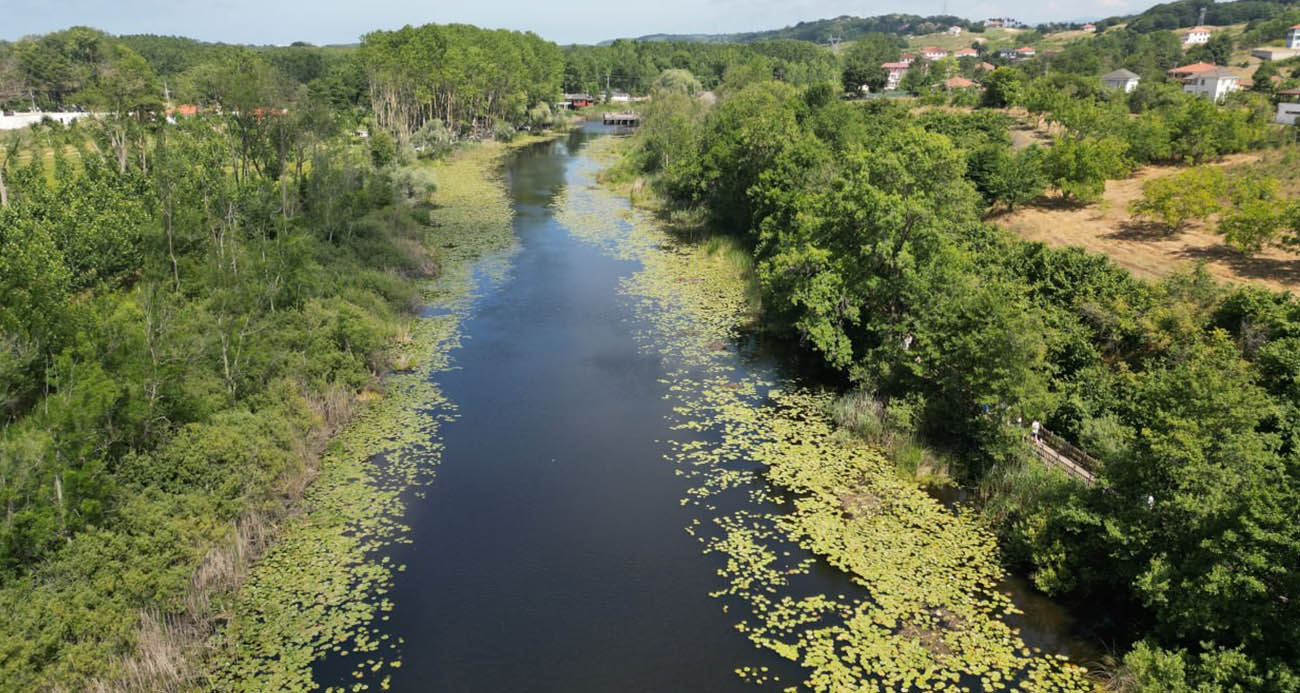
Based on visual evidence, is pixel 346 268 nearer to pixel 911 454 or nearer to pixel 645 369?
pixel 645 369

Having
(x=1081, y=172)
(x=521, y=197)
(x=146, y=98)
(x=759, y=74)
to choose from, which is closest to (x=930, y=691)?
(x=1081, y=172)

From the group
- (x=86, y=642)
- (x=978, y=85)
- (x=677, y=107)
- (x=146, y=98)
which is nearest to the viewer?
(x=86, y=642)

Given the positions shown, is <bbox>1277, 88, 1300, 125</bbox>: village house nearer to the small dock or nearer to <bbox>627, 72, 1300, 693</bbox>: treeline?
<bbox>627, 72, 1300, 693</bbox>: treeline

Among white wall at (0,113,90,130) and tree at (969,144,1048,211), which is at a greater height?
white wall at (0,113,90,130)

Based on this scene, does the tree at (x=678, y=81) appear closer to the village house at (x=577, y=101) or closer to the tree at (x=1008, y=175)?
the village house at (x=577, y=101)

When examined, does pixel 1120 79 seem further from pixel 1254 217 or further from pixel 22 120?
pixel 22 120

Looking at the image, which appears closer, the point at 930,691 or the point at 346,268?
the point at 930,691

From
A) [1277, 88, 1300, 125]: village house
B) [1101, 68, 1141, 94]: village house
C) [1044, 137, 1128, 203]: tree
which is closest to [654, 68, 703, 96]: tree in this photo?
[1101, 68, 1141, 94]: village house
